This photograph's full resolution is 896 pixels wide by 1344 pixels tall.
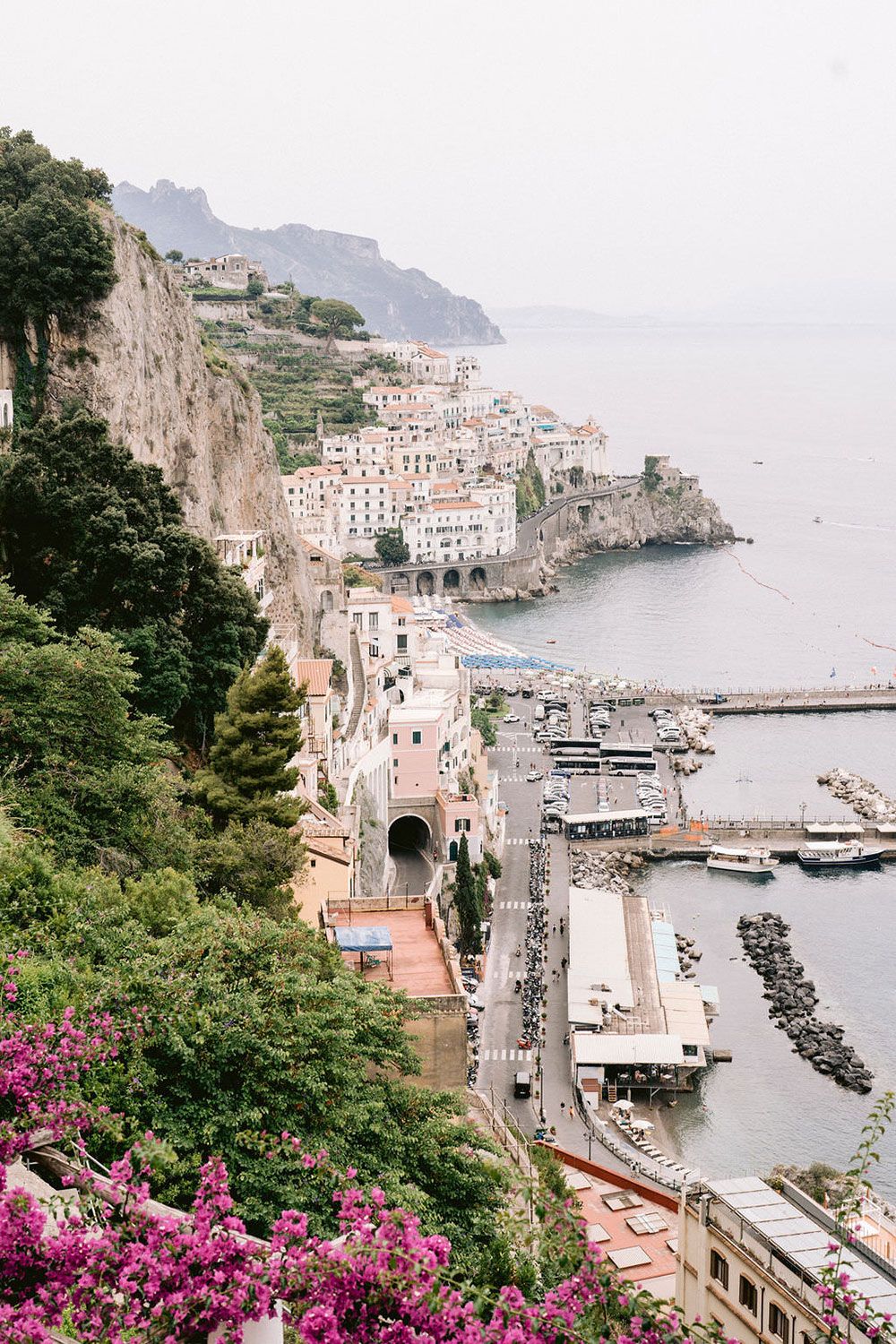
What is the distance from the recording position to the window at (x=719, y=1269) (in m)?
9.69

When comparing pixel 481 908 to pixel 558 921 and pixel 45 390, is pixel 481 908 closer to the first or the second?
pixel 558 921

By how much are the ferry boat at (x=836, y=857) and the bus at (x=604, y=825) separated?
405cm

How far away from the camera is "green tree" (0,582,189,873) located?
1399 cm

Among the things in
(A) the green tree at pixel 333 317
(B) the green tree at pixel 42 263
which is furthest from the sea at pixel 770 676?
(A) the green tree at pixel 333 317

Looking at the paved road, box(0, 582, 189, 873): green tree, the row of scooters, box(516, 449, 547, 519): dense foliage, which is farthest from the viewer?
A: box(516, 449, 547, 519): dense foliage

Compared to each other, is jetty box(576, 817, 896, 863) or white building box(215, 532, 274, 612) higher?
white building box(215, 532, 274, 612)

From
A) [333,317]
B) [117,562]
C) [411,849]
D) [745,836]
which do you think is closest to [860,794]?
[745,836]

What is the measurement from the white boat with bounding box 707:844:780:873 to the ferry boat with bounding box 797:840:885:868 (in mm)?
880

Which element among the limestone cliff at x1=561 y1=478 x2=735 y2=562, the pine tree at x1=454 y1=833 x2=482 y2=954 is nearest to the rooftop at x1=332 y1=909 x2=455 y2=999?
the pine tree at x1=454 y1=833 x2=482 y2=954

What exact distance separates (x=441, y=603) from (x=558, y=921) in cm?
3839

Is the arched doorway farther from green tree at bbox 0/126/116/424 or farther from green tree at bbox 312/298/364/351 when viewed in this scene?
green tree at bbox 312/298/364/351

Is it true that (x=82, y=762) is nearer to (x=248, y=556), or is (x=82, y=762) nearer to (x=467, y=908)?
(x=248, y=556)

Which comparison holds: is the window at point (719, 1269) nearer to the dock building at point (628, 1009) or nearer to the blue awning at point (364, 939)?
the blue awning at point (364, 939)

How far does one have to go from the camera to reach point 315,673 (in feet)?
86.7
